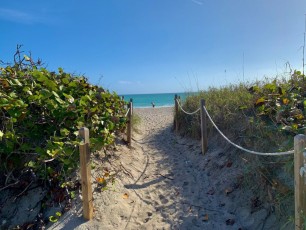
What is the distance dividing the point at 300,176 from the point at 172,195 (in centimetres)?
243

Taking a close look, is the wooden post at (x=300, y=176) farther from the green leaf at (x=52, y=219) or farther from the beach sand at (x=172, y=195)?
the green leaf at (x=52, y=219)

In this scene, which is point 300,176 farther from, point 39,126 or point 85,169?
point 39,126

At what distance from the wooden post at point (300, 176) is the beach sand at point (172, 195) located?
91 cm

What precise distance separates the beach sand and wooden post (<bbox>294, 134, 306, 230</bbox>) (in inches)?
35.8

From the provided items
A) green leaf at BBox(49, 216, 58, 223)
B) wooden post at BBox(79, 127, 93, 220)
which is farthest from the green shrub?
green leaf at BBox(49, 216, 58, 223)

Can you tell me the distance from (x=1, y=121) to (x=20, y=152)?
0.52 m

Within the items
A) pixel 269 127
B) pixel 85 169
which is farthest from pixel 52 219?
pixel 269 127

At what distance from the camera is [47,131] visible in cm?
382

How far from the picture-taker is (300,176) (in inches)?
81.8

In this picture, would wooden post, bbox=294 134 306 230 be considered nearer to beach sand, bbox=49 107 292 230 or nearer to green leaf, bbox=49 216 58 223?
beach sand, bbox=49 107 292 230

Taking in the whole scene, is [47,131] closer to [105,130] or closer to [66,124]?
[66,124]

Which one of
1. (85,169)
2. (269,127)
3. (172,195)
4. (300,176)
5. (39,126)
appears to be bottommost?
(172,195)

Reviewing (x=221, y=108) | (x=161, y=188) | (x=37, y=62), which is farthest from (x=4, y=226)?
(x=221, y=108)

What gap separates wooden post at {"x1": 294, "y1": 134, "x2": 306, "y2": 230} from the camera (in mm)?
2035
